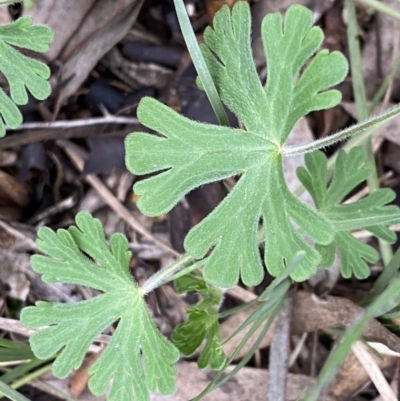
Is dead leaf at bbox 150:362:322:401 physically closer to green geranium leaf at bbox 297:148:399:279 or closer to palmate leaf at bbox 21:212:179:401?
palmate leaf at bbox 21:212:179:401

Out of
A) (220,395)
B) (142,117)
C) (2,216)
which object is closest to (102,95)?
(2,216)

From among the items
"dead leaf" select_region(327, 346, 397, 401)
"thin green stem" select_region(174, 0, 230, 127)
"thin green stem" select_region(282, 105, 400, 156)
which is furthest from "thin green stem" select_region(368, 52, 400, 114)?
"dead leaf" select_region(327, 346, 397, 401)

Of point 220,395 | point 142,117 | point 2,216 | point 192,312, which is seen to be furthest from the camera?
point 2,216

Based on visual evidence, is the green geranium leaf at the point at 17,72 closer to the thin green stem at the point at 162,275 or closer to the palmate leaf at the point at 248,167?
the palmate leaf at the point at 248,167

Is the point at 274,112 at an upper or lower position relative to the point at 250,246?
upper

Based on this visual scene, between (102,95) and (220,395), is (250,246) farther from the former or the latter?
(102,95)

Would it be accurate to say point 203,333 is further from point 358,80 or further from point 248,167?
point 358,80

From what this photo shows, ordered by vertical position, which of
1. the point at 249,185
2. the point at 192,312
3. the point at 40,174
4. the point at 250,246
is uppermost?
the point at 249,185

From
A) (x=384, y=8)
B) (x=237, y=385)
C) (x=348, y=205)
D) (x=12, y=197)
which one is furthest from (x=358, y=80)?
(x=12, y=197)
